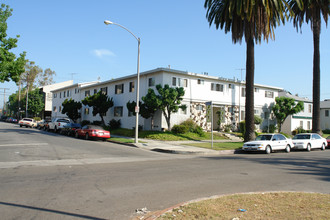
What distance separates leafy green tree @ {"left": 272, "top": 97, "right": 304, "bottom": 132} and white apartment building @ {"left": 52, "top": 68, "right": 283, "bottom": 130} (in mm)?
1302

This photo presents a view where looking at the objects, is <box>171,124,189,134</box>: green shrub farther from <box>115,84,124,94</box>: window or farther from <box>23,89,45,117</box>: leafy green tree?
<box>23,89,45,117</box>: leafy green tree

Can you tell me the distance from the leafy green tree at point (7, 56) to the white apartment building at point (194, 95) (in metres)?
11.8

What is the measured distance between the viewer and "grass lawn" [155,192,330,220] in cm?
490

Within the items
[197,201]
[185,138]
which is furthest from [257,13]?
[197,201]

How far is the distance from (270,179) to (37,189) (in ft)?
23.4

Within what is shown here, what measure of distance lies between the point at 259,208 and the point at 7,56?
92.5 ft

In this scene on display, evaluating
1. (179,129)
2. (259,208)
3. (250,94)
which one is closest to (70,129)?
(179,129)

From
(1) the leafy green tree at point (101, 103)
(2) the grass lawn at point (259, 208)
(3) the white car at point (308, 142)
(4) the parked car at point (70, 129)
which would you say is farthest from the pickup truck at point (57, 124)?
(2) the grass lawn at point (259, 208)

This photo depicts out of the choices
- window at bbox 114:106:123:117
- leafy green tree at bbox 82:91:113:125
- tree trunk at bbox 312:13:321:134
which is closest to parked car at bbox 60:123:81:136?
leafy green tree at bbox 82:91:113:125

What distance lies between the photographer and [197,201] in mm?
5930

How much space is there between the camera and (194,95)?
3061 cm

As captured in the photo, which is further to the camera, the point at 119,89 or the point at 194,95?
the point at 119,89

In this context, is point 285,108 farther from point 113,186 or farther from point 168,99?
point 113,186

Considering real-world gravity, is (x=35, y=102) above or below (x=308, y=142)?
above
